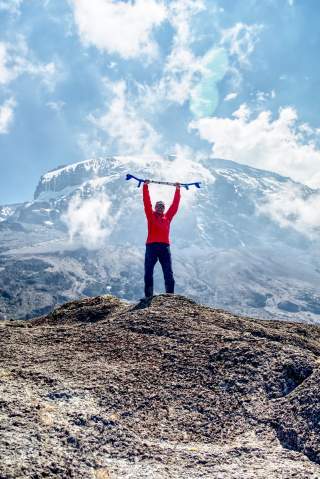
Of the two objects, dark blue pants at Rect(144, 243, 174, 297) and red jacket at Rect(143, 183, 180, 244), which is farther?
red jacket at Rect(143, 183, 180, 244)

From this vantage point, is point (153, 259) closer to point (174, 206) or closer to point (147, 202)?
point (147, 202)

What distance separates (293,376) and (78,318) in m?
7.46

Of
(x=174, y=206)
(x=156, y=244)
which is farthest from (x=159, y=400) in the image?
(x=174, y=206)

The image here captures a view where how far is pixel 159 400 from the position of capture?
9117mm

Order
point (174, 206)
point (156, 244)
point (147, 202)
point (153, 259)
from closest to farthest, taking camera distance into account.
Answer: point (153, 259), point (156, 244), point (147, 202), point (174, 206)

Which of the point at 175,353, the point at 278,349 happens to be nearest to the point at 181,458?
the point at 175,353

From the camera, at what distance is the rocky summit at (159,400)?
7023 mm

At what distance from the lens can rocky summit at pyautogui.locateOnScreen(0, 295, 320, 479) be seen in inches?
277

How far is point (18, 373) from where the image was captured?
950 cm

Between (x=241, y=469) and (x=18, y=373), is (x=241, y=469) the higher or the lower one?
the lower one

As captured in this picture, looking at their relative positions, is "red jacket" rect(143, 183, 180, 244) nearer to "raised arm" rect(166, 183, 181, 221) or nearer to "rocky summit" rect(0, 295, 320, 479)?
"raised arm" rect(166, 183, 181, 221)

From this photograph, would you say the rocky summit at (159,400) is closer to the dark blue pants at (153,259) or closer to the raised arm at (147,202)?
the dark blue pants at (153,259)

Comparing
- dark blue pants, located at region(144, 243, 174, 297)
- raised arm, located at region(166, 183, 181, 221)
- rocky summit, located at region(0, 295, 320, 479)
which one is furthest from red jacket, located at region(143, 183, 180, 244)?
rocky summit, located at region(0, 295, 320, 479)

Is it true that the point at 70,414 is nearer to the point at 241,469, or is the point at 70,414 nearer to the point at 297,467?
the point at 241,469
